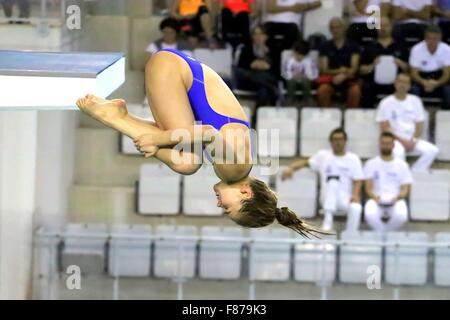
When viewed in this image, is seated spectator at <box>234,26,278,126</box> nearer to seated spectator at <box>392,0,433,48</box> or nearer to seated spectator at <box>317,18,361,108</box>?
seated spectator at <box>317,18,361,108</box>

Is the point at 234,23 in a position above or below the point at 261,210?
above

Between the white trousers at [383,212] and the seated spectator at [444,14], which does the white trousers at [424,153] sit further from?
the seated spectator at [444,14]

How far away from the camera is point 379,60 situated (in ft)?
31.4

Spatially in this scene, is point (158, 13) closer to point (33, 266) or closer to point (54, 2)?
point (54, 2)

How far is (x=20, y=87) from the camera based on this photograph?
6535mm

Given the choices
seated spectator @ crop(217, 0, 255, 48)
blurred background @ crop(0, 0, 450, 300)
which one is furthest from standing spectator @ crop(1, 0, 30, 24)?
seated spectator @ crop(217, 0, 255, 48)

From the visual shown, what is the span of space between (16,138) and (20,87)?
117 inches

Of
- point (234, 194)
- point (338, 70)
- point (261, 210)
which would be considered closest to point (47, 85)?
point (234, 194)

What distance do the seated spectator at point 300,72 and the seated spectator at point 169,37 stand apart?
624 mm

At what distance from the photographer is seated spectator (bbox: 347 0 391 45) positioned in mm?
9547

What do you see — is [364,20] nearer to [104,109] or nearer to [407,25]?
[407,25]

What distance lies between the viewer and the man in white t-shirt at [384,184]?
930 cm

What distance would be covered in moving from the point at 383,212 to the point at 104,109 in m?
3.38

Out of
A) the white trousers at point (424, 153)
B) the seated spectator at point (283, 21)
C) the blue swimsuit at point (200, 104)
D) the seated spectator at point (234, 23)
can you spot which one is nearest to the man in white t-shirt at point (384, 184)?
the white trousers at point (424, 153)
